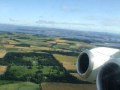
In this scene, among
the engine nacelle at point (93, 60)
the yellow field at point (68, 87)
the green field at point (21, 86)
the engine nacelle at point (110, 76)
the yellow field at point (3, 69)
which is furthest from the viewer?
the yellow field at point (3, 69)

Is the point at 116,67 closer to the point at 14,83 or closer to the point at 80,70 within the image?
the point at 80,70

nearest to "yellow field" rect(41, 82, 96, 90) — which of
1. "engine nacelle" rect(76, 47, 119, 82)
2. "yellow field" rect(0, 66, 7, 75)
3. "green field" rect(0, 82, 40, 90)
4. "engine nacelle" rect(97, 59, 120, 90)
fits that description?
"green field" rect(0, 82, 40, 90)

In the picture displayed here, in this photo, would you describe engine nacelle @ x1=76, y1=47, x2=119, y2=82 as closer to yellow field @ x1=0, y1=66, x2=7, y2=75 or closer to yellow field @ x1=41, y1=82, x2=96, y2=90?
yellow field @ x1=41, y1=82, x2=96, y2=90

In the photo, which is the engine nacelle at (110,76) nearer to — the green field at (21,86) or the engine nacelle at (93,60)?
the engine nacelle at (93,60)

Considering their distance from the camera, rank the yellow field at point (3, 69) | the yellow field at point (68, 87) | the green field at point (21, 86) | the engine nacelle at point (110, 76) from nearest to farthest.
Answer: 1. the engine nacelle at point (110, 76)
2. the yellow field at point (68, 87)
3. the green field at point (21, 86)
4. the yellow field at point (3, 69)

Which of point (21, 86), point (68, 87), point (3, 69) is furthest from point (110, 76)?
point (3, 69)

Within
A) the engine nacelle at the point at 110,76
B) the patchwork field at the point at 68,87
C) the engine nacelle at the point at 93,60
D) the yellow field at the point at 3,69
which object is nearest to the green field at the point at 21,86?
the patchwork field at the point at 68,87

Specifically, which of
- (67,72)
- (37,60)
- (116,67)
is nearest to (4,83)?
(67,72)
